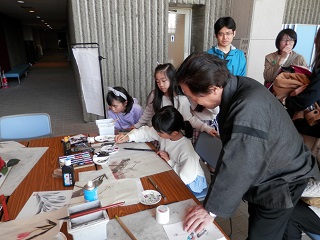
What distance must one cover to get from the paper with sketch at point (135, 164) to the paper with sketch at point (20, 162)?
0.45 meters

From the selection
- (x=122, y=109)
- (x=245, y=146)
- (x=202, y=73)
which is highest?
(x=202, y=73)

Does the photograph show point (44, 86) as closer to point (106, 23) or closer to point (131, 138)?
point (106, 23)

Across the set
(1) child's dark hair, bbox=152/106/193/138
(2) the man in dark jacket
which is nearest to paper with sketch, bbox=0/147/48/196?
(1) child's dark hair, bbox=152/106/193/138

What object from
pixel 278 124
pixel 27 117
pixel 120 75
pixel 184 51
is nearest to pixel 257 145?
pixel 278 124

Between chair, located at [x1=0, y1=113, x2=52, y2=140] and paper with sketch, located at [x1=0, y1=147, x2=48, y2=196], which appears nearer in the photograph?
paper with sketch, located at [x1=0, y1=147, x2=48, y2=196]

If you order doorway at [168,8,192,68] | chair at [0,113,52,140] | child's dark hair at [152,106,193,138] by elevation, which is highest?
doorway at [168,8,192,68]

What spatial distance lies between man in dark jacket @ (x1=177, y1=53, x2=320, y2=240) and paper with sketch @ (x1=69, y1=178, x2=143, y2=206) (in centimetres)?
29

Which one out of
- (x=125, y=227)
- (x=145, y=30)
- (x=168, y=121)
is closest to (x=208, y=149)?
(x=168, y=121)

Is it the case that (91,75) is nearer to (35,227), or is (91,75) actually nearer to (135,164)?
(135,164)

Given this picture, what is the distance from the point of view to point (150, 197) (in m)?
1.06

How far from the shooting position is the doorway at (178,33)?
4371 mm

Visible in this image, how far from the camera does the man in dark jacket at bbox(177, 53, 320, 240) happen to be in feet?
2.76

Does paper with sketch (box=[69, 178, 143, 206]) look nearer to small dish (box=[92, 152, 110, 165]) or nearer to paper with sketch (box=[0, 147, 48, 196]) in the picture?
small dish (box=[92, 152, 110, 165])

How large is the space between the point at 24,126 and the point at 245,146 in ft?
6.58
